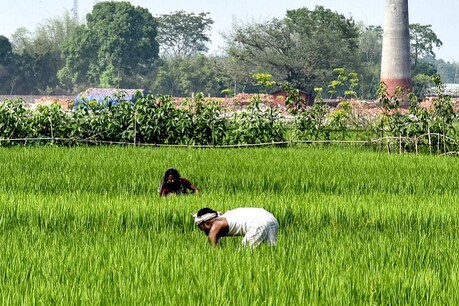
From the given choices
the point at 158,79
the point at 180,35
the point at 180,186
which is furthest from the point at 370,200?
the point at 180,35

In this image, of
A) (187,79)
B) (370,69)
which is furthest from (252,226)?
(187,79)

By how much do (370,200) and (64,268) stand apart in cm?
496

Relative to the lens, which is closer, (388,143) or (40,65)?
(388,143)

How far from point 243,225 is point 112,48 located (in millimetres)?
62419

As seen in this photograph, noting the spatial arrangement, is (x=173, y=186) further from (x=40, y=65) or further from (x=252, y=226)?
(x=40, y=65)

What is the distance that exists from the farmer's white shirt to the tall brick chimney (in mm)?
34164

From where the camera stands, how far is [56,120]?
19.6 metres

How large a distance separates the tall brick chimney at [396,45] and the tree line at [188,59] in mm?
9714

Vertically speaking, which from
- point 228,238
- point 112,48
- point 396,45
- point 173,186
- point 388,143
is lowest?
point 228,238

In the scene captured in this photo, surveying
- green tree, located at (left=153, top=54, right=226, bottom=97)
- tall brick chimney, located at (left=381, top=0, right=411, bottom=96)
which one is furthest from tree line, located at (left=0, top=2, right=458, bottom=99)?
tall brick chimney, located at (left=381, top=0, right=411, bottom=96)

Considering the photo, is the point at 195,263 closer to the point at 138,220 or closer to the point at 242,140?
the point at 138,220

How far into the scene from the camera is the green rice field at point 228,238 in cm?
511

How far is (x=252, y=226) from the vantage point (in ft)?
21.9

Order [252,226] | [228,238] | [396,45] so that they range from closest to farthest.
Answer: [252,226] → [228,238] → [396,45]
